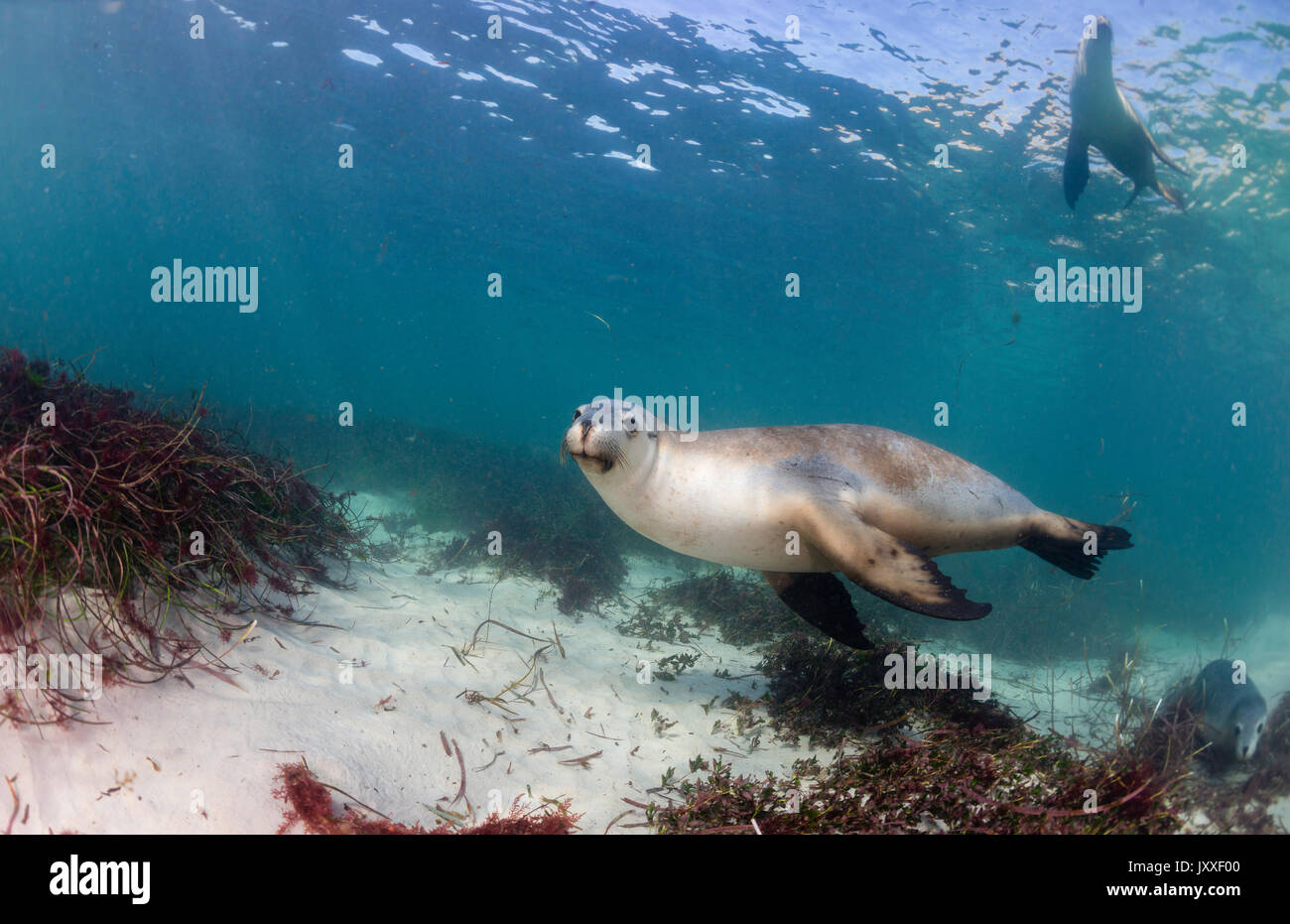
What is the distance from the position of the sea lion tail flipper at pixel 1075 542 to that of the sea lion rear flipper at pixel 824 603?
1407mm

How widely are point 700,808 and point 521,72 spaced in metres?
18.0

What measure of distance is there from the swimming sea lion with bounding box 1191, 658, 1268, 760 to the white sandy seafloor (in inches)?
158

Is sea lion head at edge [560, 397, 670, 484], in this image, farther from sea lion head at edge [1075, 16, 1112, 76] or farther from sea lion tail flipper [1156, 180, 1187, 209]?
sea lion tail flipper [1156, 180, 1187, 209]

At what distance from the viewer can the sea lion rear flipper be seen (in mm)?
3680

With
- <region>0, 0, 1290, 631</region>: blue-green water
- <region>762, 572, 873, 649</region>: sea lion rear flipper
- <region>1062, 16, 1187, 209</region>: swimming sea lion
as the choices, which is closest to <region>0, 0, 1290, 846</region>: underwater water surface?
<region>0, 0, 1290, 631</region>: blue-green water

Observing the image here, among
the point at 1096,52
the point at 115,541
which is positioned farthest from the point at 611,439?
the point at 1096,52

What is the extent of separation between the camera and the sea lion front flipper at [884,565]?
266cm

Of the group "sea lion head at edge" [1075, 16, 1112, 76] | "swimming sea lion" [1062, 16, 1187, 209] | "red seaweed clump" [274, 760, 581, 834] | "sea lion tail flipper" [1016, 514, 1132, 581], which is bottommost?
"red seaweed clump" [274, 760, 581, 834]

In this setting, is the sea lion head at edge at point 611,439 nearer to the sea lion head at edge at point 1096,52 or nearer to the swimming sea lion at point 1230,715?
the swimming sea lion at point 1230,715

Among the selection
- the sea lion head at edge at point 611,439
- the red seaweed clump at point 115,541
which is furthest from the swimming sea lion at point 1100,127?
the red seaweed clump at point 115,541

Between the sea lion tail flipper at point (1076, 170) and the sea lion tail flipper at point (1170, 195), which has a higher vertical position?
the sea lion tail flipper at point (1170, 195)

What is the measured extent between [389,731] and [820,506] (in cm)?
253

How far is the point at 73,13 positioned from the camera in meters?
18.5
